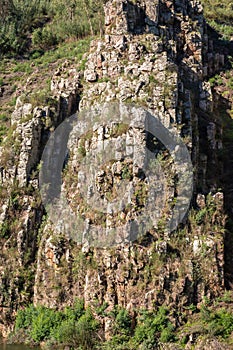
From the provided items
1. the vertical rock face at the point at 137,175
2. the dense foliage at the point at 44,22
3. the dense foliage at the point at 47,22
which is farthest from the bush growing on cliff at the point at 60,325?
the dense foliage at the point at 44,22

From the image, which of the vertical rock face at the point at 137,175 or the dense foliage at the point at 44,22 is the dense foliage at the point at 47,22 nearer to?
the dense foliage at the point at 44,22

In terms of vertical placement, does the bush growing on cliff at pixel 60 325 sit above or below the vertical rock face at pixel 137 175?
below

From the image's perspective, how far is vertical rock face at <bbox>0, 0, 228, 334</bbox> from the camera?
27.6 meters

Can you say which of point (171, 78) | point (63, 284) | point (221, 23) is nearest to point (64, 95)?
point (171, 78)

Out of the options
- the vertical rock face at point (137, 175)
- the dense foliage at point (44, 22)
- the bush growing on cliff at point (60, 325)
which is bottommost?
the bush growing on cliff at point (60, 325)

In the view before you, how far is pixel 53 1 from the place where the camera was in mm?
56812

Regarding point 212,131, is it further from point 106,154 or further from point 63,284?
point 63,284

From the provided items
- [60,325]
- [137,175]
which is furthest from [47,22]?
[60,325]

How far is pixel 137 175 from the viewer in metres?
29.2

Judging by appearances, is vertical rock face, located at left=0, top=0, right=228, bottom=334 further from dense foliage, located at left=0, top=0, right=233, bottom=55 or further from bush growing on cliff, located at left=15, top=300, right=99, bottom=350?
dense foliage, located at left=0, top=0, right=233, bottom=55

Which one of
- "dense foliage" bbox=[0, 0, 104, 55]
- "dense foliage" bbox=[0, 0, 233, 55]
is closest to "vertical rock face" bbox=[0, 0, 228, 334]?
"dense foliage" bbox=[0, 0, 233, 55]

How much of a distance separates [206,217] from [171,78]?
318 inches

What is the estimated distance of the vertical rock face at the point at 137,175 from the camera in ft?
90.5

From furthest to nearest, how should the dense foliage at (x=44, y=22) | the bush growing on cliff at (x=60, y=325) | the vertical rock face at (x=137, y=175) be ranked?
the dense foliage at (x=44, y=22) → the vertical rock face at (x=137, y=175) → the bush growing on cliff at (x=60, y=325)
